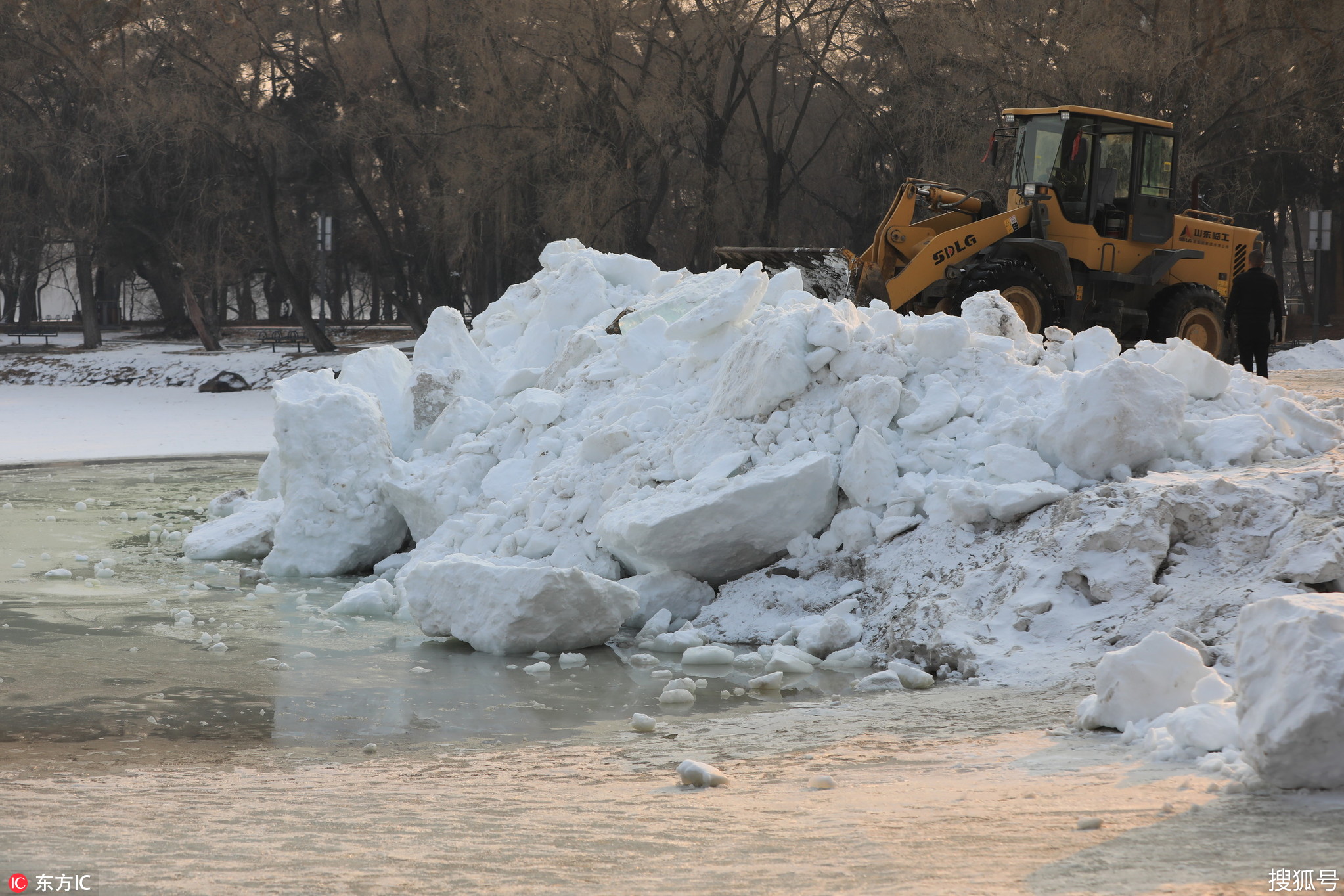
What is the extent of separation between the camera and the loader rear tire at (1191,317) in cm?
1433

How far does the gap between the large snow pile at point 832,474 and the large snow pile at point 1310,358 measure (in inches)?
540

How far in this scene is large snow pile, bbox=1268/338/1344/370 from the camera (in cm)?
2173

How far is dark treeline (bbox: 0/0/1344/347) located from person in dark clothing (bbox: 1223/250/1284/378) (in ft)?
31.5

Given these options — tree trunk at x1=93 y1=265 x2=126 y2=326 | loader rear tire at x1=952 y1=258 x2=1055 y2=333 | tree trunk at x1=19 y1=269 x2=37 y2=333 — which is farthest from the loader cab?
tree trunk at x1=93 y1=265 x2=126 y2=326

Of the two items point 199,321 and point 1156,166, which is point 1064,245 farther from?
Answer: point 199,321

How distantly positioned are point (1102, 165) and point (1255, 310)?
7.58 feet

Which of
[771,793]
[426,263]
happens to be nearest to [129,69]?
[426,263]

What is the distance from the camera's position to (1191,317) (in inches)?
570

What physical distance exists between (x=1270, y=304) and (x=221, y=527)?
10.1 m

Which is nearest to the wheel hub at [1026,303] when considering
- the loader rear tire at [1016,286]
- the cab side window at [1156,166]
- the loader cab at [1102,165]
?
the loader rear tire at [1016,286]
